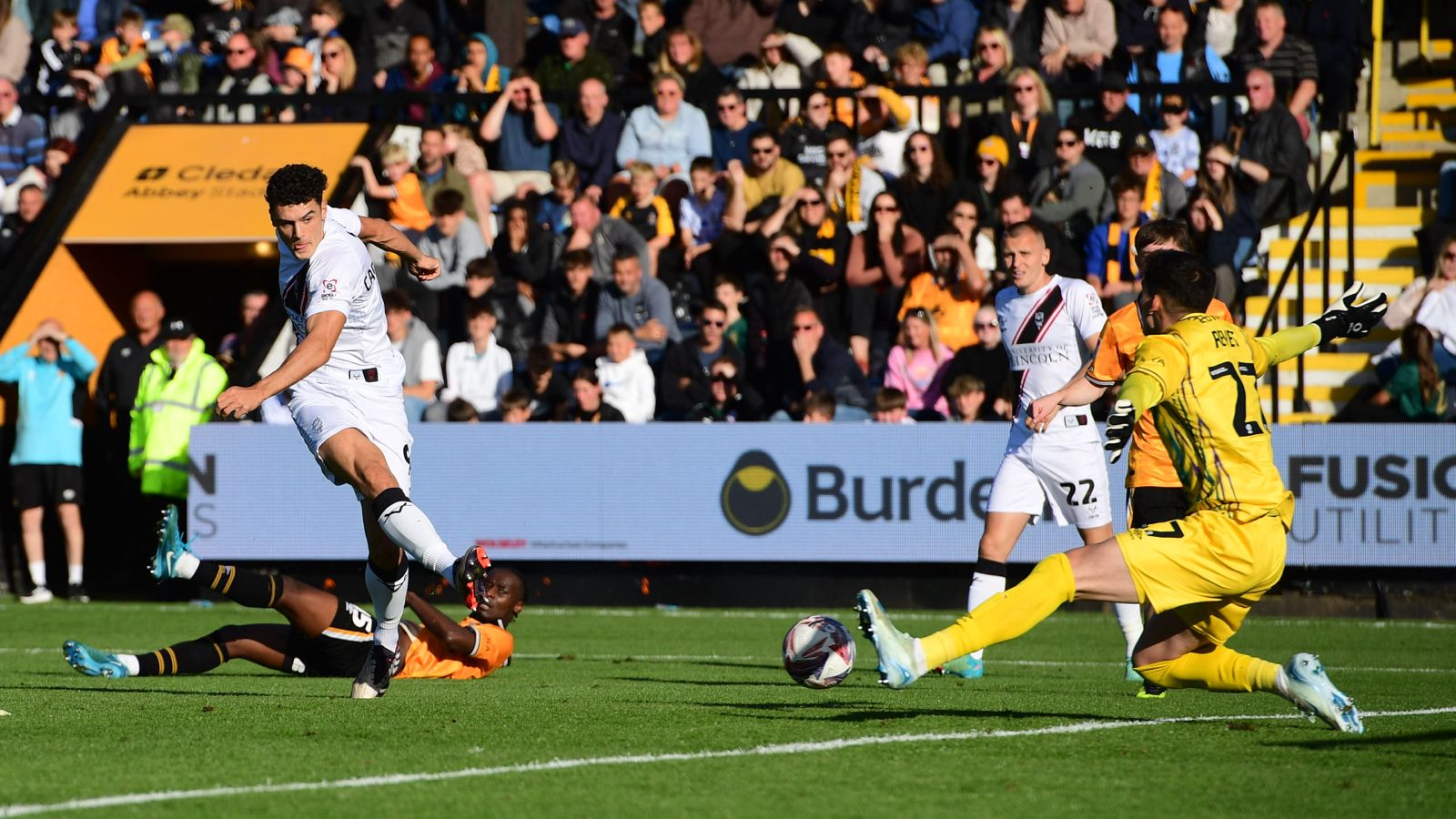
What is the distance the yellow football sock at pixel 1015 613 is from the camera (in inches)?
261

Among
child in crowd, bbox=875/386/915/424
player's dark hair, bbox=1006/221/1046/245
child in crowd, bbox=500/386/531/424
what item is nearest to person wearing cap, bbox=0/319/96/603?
child in crowd, bbox=500/386/531/424

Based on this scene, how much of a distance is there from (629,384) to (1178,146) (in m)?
5.52

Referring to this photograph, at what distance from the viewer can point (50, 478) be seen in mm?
16453

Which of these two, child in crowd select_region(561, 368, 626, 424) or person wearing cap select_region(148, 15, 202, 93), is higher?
person wearing cap select_region(148, 15, 202, 93)

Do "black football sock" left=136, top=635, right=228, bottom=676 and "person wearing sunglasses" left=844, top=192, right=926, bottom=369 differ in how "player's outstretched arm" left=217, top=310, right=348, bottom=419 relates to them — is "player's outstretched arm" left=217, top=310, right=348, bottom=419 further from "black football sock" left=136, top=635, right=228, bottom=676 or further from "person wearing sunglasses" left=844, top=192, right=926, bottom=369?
"person wearing sunglasses" left=844, top=192, right=926, bottom=369

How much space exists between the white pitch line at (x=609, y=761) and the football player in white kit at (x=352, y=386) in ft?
6.36

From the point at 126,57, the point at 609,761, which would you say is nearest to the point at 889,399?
the point at 609,761

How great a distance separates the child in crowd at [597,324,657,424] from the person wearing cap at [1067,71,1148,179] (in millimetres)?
4515

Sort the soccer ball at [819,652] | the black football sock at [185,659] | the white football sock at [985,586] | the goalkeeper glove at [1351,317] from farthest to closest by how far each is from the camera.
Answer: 1. the white football sock at [985,586]
2. the black football sock at [185,659]
3. the goalkeeper glove at [1351,317]
4. the soccer ball at [819,652]

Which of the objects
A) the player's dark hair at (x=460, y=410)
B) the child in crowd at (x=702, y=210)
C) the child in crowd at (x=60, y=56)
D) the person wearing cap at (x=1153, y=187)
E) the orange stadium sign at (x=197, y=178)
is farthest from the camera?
→ the child in crowd at (x=60, y=56)

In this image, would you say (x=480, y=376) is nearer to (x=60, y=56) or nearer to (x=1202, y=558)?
(x=60, y=56)

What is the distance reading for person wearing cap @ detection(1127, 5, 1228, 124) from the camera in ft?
58.9

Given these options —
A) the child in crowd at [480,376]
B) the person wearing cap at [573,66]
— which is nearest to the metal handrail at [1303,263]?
the child in crowd at [480,376]

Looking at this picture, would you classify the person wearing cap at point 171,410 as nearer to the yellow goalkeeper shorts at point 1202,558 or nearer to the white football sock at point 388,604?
the white football sock at point 388,604
